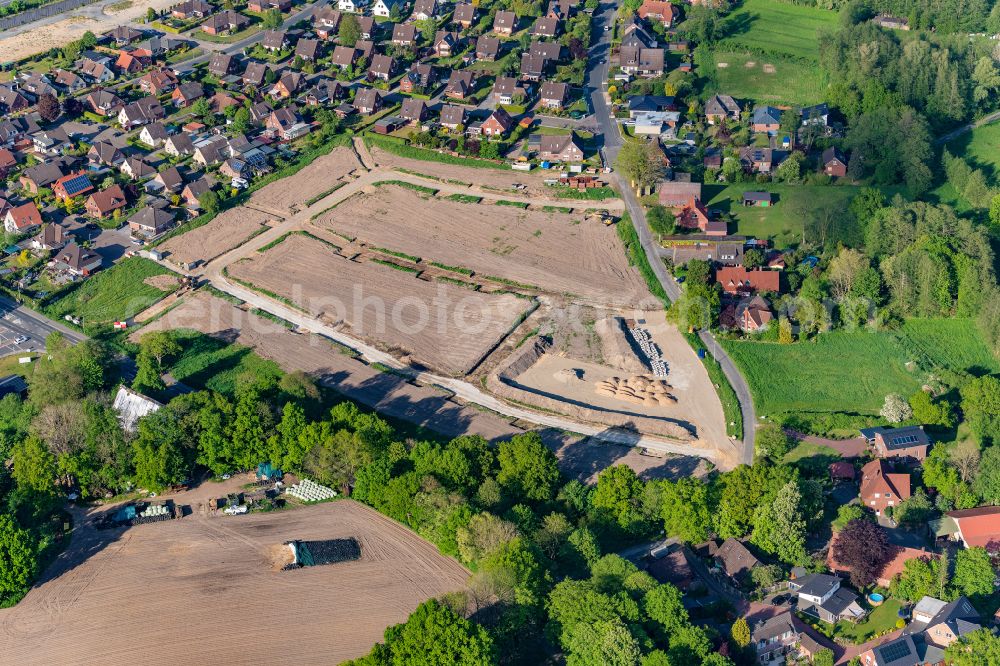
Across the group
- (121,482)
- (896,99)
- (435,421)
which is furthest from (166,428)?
(896,99)

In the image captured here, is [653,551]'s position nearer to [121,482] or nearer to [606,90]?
[121,482]

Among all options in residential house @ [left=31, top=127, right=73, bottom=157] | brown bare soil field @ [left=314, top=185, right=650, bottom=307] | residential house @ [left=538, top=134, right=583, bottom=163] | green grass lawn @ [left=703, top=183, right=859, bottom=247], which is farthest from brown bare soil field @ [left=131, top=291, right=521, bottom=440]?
residential house @ [left=538, top=134, right=583, bottom=163]

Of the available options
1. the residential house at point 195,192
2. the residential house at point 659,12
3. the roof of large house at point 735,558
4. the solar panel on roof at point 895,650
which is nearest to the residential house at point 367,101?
the residential house at point 195,192

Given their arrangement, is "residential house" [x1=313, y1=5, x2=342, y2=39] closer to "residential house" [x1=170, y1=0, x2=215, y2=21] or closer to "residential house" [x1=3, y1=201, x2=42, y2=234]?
"residential house" [x1=170, y1=0, x2=215, y2=21]

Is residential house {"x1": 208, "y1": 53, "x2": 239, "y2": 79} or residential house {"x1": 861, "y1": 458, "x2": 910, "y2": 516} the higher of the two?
residential house {"x1": 208, "y1": 53, "x2": 239, "y2": 79}

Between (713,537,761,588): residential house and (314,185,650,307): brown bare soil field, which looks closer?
(713,537,761,588): residential house

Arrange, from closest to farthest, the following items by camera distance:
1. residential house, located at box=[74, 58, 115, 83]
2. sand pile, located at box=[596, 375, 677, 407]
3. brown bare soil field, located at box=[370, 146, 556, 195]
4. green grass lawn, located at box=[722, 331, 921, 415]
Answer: green grass lawn, located at box=[722, 331, 921, 415] → sand pile, located at box=[596, 375, 677, 407] → brown bare soil field, located at box=[370, 146, 556, 195] → residential house, located at box=[74, 58, 115, 83]
